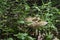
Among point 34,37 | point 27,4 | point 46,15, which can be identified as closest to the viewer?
point 34,37

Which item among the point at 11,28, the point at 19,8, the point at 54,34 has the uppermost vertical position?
the point at 19,8

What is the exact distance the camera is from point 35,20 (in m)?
2.65

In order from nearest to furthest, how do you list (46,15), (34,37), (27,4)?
1. (34,37)
2. (46,15)
3. (27,4)

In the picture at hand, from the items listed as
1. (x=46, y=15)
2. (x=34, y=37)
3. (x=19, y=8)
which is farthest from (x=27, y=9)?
(x=34, y=37)

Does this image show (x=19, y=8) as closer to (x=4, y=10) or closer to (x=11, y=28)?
(x=4, y=10)

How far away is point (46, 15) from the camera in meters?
2.73

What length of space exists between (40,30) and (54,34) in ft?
0.70

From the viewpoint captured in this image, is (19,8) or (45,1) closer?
(19,8)

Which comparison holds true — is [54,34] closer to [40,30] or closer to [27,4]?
[40,30]

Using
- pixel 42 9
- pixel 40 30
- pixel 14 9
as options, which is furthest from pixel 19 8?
pixel 40 30

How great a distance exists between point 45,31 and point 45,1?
0.66 meters

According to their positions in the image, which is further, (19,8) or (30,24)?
(19,8)

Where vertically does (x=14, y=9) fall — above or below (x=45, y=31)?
above

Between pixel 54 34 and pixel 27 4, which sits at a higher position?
pixel 27 4
